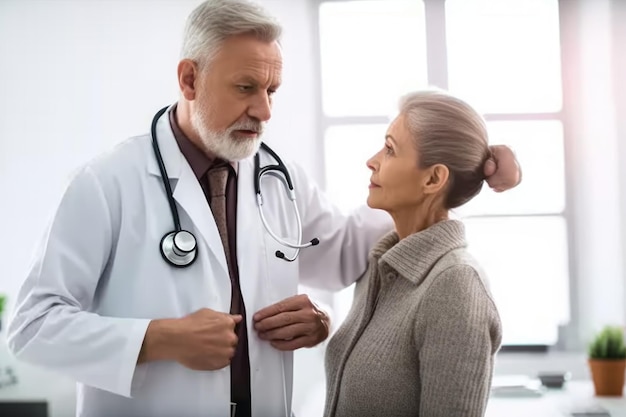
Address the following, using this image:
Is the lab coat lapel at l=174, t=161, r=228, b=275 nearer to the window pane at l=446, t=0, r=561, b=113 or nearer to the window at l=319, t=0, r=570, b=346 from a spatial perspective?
the window at l=319, t=0, r=570, b=346

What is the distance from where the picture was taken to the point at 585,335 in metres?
2.55

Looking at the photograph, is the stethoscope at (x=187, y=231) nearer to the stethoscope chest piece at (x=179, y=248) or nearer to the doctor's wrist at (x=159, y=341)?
the stethoscope chest piece at (x=179, y=248)

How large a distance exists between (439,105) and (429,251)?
0.86ft

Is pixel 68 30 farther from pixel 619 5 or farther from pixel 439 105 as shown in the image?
pixel 619 5

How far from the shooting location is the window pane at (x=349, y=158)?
2592mm

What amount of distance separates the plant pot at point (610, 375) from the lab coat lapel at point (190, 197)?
1.39 metres

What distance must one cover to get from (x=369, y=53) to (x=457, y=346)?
1.67m

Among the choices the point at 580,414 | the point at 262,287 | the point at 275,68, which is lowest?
the point at 580,414

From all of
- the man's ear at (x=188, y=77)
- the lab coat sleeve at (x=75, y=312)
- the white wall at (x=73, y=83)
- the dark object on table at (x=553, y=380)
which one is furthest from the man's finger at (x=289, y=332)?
the dark object on table at (x=553, y=380)

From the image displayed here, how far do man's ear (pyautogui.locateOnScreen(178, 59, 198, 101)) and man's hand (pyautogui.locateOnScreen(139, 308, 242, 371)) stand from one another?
0.46 meters

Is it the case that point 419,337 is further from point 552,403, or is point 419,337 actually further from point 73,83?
point 73,83

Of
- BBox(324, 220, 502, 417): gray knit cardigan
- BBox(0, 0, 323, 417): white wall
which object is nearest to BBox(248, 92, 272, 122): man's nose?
BBox(324, 220, 502, 417): gray knit cardigan

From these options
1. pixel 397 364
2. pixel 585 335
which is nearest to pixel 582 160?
pixel 585 335

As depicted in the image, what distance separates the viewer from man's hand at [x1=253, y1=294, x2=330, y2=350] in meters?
1.39
